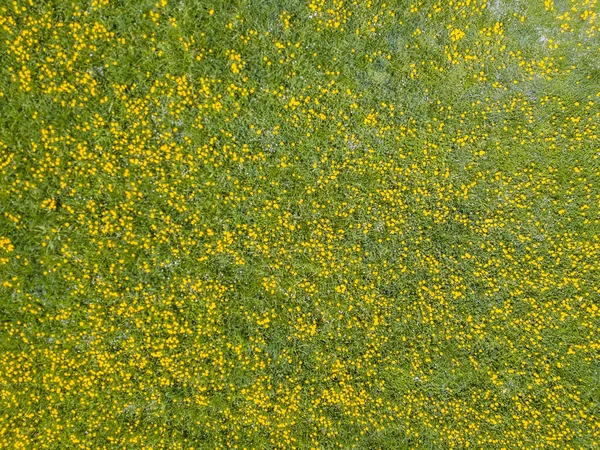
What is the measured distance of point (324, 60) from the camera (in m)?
4.16

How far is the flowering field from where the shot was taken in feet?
13.3

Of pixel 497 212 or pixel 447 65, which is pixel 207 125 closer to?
pixel 447 65

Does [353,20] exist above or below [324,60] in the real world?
above

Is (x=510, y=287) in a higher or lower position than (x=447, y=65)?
lower

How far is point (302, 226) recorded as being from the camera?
427 centimetres

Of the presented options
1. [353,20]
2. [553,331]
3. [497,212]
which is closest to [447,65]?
[353,20]

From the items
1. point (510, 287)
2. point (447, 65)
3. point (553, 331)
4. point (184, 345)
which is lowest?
point (184, 345)

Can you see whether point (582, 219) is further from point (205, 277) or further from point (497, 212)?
point (205, 277)

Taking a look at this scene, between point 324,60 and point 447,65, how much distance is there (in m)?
1.35

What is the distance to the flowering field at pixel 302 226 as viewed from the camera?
4055 mm

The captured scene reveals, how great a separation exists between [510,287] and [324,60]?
3248mm

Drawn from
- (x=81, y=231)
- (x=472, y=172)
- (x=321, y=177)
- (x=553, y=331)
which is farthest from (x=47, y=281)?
(x=553, y=331)

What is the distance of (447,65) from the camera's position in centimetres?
423

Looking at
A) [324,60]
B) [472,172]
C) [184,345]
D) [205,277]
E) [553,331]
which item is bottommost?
[184,345]
